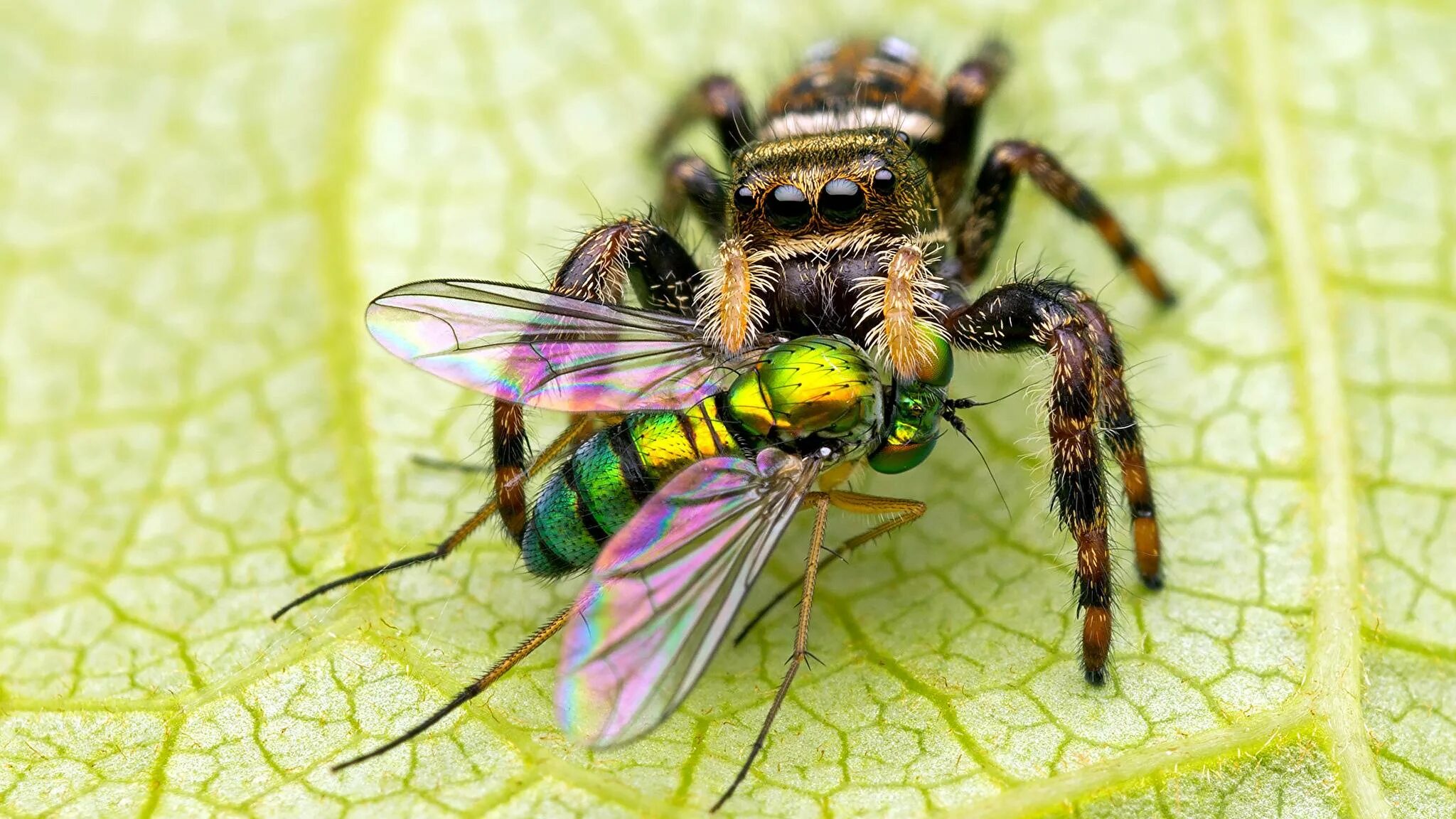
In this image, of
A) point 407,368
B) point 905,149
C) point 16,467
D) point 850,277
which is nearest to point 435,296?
point 407,368

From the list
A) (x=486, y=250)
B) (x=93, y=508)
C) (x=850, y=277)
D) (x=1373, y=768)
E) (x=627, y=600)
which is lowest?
(x=1373, y=768)

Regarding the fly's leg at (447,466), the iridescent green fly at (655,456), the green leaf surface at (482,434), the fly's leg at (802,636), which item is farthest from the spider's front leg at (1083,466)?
the fly's leg at (447,466)

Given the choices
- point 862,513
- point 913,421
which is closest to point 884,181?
point 913,421

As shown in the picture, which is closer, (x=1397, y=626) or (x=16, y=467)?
(x=1397, y=626)

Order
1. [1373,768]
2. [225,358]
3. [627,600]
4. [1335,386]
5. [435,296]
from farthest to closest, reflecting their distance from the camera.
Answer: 1. [225,358]
2. [1335,386]
3. [435,296]
4. [1373,768]
5. [627,600]

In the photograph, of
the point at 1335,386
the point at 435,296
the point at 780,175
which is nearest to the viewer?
the point at 435,296

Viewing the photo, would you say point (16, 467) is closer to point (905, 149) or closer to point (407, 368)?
point (407, 368)

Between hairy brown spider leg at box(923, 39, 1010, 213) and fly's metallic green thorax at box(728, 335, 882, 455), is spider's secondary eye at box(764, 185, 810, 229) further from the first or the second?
hairy brown spider leg at box(923, 39, 1010, 213)
